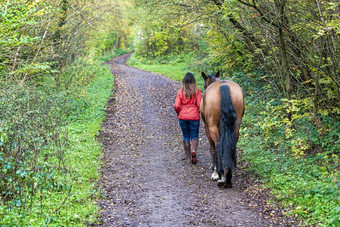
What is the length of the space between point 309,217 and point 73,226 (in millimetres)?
3353

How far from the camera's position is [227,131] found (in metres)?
6.20

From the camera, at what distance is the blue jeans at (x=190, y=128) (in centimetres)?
802

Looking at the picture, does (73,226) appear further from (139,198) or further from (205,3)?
(205,3)

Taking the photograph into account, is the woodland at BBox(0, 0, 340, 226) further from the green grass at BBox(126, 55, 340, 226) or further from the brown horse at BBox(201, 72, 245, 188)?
the brown horse at BBox(201, 72, 245, 188)

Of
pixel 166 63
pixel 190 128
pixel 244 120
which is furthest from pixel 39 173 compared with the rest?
A: pixel 166 63

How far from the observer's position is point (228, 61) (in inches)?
524

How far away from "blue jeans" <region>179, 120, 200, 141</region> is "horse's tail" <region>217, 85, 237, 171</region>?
1.79 metres

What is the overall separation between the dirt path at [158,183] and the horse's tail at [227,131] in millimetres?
659

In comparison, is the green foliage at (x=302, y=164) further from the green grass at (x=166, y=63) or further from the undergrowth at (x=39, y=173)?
the green grass at (x=166, y=63)

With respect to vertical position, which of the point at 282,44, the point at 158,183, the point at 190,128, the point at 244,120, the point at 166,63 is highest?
the point at 282,44

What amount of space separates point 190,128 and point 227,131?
1.96 meters

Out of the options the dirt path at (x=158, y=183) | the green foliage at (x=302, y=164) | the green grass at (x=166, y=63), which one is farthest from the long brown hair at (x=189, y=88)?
the green grass at (x=166, y=63)

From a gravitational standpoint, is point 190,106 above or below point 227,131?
above

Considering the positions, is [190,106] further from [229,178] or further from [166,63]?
[166,63]
